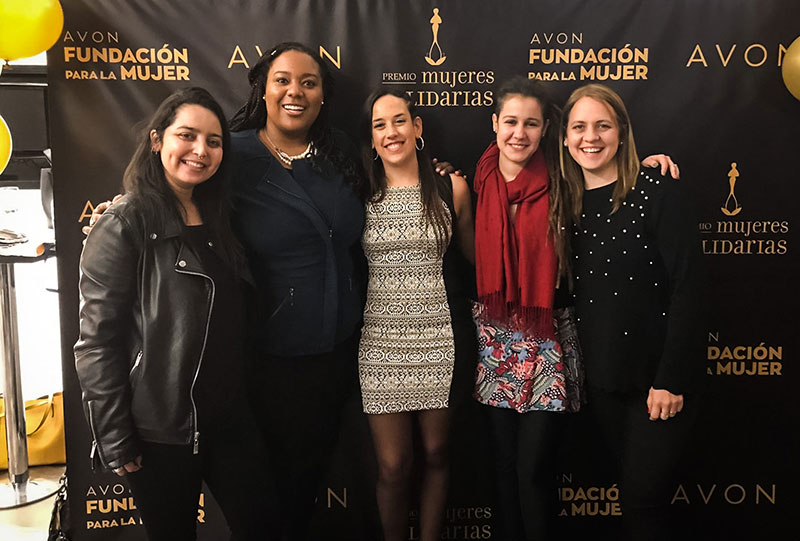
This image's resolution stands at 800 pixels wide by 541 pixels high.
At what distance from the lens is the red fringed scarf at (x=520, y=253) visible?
2441 millimetres

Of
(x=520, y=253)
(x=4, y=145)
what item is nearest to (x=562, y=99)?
(x=520, y=253)

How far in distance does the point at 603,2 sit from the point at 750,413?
1771 mm

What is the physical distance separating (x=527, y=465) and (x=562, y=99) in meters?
1.39

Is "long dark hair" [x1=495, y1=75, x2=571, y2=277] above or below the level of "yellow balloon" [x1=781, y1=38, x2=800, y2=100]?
below

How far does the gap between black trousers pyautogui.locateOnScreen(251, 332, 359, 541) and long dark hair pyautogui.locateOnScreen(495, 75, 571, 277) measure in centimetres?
81

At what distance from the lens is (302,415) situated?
8.16ft

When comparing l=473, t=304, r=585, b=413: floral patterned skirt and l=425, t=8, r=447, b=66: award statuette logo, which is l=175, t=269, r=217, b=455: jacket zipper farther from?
l=425, t=8, r=447, b=66: award statuette logo

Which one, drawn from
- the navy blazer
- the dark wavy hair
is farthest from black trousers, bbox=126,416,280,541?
the dark wavy hair

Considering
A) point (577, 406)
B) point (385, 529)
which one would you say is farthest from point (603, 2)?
point (385, 529)

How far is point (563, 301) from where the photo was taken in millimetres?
2518

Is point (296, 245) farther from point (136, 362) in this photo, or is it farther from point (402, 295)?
point (136, 362)

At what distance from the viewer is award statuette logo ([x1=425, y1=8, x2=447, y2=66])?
2.65 meters

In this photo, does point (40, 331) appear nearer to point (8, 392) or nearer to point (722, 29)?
point (8, 392)

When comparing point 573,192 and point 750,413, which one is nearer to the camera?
point 573,192
